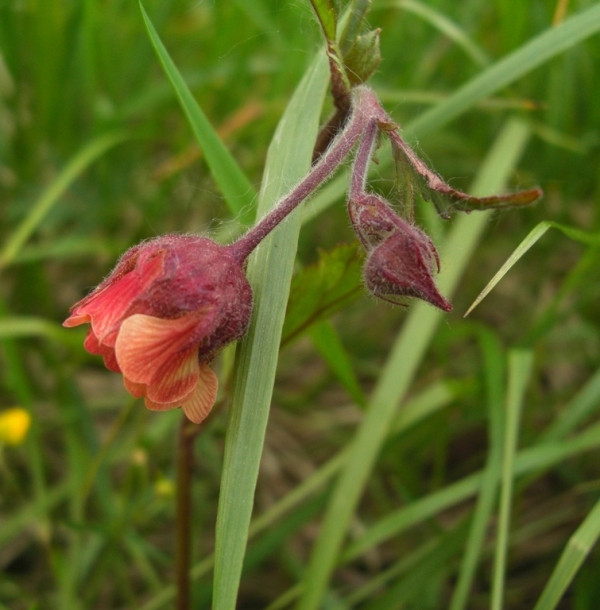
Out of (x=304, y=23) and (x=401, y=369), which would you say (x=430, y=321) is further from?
(x=304, y=23)

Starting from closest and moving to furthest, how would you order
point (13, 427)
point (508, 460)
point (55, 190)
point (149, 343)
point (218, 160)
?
point (149, 343)
point (218, 160)
point (508, 460)
point (13, 427)
point (55, 190)

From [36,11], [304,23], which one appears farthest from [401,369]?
[36,11]

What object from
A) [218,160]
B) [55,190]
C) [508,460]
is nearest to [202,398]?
[218,160]

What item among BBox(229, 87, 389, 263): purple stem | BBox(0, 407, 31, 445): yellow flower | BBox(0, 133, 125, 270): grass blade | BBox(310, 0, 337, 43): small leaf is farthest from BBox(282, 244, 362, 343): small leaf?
BBox(0, 133, 125, 270): grass blade

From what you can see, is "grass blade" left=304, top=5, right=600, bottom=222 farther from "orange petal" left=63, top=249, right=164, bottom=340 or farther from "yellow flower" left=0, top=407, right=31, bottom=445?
"yellow flower" left=0, top=407, right=31, bottom=445

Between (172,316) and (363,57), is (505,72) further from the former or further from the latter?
(172,316)

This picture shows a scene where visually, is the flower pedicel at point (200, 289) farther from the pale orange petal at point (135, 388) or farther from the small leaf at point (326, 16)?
the small leaf at point (326, 16)

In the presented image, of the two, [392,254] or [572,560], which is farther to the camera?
[572,560]
